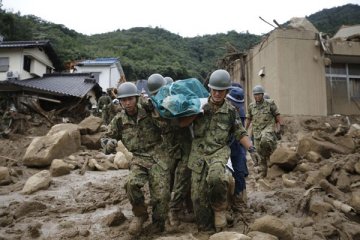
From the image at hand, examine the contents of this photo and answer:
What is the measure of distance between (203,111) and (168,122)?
0.43m

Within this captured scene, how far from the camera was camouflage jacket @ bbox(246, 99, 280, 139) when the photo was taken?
6875mm

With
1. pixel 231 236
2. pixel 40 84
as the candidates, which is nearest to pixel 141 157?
pixel 231 236

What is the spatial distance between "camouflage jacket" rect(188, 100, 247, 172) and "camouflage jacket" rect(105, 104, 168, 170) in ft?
1.38

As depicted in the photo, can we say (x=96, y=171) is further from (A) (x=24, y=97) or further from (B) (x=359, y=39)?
(B) (x=359, y=39)

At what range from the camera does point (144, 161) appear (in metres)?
4.00

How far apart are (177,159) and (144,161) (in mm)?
462

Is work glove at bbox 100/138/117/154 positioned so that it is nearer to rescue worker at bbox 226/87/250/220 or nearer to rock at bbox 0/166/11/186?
rescue worker at bbox 226/87/250/220

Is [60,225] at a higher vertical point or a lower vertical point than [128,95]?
lower

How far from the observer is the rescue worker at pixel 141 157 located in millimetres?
3877

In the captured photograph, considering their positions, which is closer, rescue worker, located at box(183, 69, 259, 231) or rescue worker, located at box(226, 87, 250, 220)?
rescue worker, located at box(183, 69, 259, 231)

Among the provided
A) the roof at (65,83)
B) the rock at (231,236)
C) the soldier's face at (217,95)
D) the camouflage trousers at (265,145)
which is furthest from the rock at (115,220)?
the roof at (65,83)

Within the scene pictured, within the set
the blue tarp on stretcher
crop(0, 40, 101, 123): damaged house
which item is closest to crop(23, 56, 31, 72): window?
crop(0, 40, 101, 123): damaged house

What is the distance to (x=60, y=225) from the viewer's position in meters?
4.67

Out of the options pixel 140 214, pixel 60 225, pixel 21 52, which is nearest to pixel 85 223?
pixel 60 225
